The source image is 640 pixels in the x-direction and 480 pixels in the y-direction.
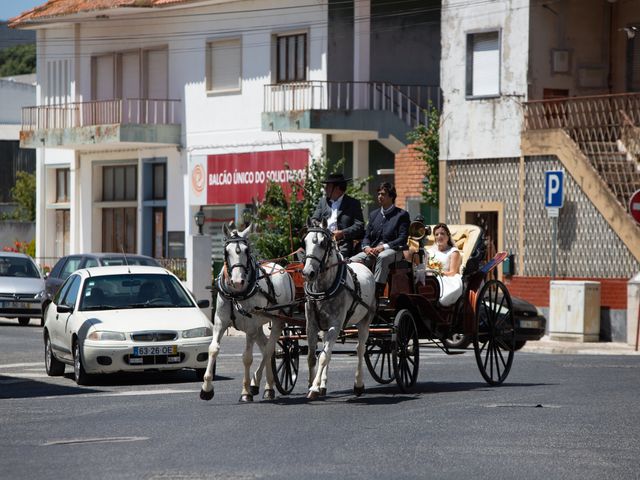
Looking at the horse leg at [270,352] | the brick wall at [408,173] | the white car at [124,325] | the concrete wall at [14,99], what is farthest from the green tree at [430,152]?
the concrete wall at [14,99]

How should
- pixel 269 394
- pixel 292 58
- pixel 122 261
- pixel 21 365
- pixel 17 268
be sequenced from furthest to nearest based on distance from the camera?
pixel 292 58, pixel 17 268, pixel 122 261, pixel 21 365, pixel 269 394

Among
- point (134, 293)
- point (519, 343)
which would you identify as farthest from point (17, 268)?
point (134, 293)

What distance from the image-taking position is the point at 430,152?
1549 inches

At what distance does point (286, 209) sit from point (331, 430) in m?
25.3

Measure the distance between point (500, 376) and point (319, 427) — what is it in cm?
574

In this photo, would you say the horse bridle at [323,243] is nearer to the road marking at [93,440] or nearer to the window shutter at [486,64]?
the road marking at [93,440]

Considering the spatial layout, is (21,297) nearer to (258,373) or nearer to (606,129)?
(606,129)

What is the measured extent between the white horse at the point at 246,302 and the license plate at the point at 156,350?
9.38 ft

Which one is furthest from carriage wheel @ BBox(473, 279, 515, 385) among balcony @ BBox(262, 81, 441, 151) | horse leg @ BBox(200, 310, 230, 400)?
balcony @ BBox(262, 81, 441, 151)

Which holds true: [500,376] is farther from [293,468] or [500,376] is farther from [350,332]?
[293,468]

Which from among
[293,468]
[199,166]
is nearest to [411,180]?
[199,166]

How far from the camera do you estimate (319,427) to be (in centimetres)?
1446

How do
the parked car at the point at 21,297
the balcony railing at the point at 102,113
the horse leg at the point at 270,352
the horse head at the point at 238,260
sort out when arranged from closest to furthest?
the horse head at the point at 238,260 < the horse leg at the point at 270,352 < the parked car at the point at 21,297 < the balcony railing at the point at 102,113

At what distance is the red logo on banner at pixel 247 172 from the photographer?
144ft
